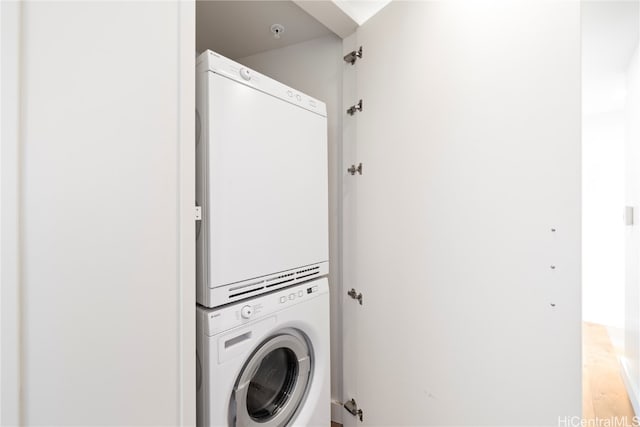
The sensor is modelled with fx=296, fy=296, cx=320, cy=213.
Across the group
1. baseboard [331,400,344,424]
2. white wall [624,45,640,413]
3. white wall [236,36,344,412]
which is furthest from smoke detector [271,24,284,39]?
baseboard [331,400,344,424]

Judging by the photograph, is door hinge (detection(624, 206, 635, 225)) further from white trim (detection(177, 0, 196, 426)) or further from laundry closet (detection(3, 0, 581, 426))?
white trim (detection(177, 0, 196, 426))

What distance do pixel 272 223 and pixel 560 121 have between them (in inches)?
41.4

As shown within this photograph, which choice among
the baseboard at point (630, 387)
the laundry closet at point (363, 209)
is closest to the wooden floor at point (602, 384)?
the baseboard at point (630, 387)

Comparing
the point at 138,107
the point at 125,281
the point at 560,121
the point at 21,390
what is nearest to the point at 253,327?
the point at 125,281

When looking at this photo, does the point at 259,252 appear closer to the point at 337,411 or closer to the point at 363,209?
the point at 363,209

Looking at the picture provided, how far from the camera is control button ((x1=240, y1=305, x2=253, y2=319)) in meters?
1.09

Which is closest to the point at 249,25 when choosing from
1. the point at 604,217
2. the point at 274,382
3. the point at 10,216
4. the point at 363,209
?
the point at 363,209

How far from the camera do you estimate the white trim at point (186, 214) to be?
0.80m

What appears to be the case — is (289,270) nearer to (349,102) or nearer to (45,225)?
(45,225)

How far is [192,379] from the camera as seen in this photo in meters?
0.83

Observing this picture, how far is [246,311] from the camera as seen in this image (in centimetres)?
110

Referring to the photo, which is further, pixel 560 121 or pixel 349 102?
pixel 349 102

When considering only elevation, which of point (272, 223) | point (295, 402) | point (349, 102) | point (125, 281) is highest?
point (349, 102)

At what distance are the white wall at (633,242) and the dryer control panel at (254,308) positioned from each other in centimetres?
198
